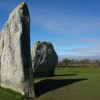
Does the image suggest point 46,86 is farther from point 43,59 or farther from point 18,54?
point 43,59

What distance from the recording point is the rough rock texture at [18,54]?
783 inches

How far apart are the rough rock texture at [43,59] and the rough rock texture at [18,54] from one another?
934cm

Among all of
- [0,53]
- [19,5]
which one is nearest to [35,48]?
[0,53]

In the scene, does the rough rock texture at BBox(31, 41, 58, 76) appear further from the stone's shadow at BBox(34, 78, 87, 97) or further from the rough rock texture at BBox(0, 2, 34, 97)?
the rough rock texture at BBox(0, 2, 34, 97)

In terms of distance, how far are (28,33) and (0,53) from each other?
326 centimetres

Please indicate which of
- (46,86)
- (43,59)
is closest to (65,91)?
(46,86)

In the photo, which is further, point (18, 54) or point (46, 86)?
point (46, 86)

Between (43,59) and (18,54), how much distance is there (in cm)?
1183

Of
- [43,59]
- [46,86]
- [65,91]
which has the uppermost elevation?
[43,59]

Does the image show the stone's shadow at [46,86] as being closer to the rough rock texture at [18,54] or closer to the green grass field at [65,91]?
the green grass field at [65,91]

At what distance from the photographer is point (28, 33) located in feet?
68.2

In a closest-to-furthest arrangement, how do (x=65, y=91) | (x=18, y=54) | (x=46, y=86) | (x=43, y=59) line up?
(x=65, y=91) → (x=18, y=54) → (x=46, y=86) → (x=43, y=59)

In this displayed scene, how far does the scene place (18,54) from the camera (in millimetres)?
20281

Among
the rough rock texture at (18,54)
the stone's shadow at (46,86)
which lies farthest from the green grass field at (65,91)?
the rough rock texture at (18,54)
